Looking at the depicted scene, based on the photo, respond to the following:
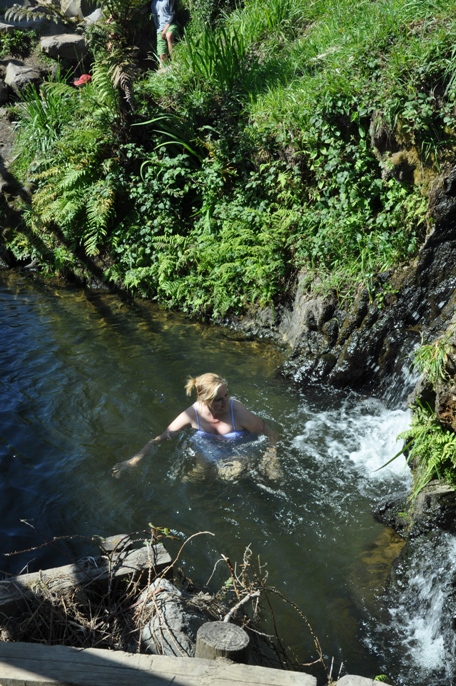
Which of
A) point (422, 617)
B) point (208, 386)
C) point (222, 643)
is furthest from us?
point (208, 386)

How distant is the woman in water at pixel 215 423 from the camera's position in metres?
5.99

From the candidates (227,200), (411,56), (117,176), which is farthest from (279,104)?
(117,176)

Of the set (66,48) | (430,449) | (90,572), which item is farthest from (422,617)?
(66,48)

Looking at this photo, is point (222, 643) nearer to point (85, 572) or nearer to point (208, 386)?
point (85, 572)

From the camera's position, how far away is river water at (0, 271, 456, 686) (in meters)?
4.50

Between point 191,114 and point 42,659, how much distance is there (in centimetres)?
932

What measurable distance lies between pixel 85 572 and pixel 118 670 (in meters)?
0.97

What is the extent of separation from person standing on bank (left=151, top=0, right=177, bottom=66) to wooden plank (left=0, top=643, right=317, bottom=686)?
12.0 m

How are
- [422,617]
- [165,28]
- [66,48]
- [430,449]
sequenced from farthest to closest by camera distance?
[66,48] → [165,28] → [430,449] → [422,617]

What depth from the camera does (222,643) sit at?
9.73 ft

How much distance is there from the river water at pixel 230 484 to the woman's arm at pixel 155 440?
10 cm

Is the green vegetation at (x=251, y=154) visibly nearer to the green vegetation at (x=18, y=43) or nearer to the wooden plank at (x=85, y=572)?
the green vegetation at (x=18, y=43)

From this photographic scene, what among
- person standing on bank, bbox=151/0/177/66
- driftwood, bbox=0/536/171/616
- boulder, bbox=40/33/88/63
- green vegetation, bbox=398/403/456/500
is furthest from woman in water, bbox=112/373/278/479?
boulder, bbox=40/33/88/63

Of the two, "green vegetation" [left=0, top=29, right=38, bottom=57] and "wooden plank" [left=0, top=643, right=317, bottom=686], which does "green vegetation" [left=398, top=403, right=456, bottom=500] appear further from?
"green vegetation" [left=0, top=29, right=38, bottom=57]
